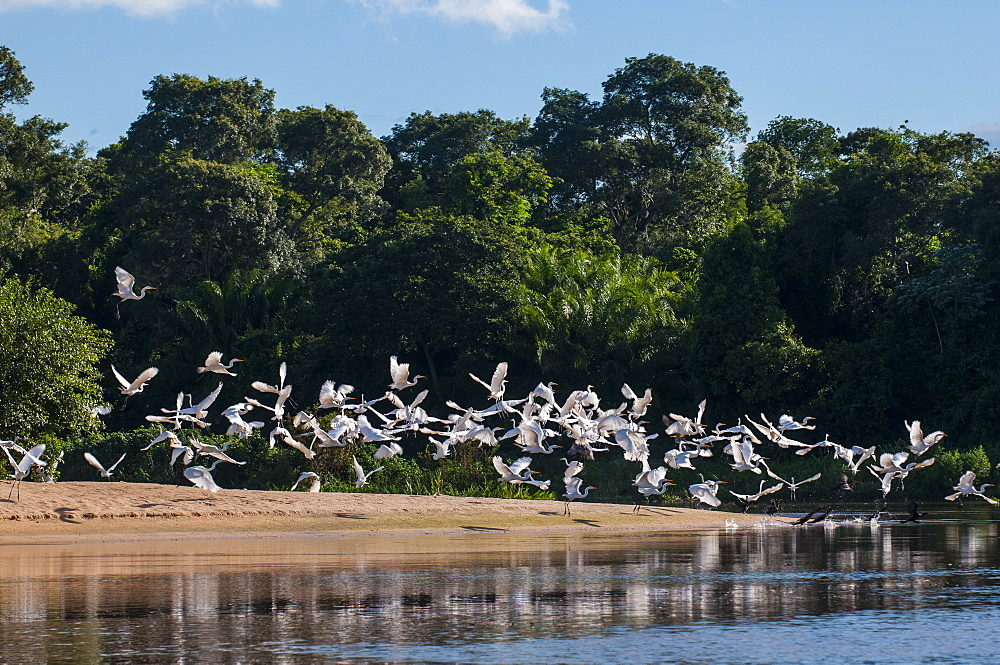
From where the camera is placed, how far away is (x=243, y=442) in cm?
3347

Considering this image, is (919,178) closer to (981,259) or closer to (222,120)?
(981,259)

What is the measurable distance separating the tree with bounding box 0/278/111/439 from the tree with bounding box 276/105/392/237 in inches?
1197

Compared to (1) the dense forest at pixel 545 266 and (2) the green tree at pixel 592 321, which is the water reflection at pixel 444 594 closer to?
(1) the dense forest at pixel 545 266

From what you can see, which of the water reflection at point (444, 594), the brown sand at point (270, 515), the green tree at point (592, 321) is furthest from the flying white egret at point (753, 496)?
the green tree at point (592, 321)

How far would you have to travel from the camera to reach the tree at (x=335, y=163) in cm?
5806

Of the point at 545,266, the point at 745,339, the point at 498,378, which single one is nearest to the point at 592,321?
the point at 545,266

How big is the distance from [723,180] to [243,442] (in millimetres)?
31138

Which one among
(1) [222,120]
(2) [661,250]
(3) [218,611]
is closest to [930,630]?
(3) [218,611]

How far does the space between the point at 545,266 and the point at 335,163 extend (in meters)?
14.9

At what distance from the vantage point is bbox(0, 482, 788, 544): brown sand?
21.9 metres

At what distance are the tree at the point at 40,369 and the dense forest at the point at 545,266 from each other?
2.53ft

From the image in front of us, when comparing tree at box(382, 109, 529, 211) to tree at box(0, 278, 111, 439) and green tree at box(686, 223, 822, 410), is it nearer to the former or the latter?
green tree at box(686, 223, 822, 410)

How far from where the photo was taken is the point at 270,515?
24156 mm

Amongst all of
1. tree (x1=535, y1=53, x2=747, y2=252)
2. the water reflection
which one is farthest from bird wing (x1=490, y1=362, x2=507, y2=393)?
tree (x1=535, y1=53, x2=747, y2=252)
